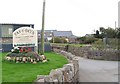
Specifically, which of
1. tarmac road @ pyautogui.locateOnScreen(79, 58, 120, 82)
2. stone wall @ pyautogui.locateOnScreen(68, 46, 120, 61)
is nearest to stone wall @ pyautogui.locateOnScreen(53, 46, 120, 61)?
stone wall @ pyautogui.locateOnScreen(68, 46, 120, 61)

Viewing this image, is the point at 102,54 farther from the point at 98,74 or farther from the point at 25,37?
the point at 98,74

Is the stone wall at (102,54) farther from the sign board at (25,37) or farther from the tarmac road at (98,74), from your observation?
the sign board at (25,37)

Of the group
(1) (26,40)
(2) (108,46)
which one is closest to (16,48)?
(1) (26,40)

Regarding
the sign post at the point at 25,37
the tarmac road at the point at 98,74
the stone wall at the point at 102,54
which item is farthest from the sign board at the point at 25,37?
the stone wall at the point at 102,54

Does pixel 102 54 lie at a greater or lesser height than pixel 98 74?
greater

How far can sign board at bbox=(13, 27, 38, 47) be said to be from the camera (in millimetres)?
20969

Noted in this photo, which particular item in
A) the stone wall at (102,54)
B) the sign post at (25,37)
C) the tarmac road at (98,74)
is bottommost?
the tarmac road at (98,74)

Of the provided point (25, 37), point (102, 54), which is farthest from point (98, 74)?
point (102, 54)

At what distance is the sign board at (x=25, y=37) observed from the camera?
2097 centimetres

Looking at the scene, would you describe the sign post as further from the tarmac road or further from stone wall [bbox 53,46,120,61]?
stone wall [bbox 53,46,120,61]

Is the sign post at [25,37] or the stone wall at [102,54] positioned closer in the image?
the sign post at [25,37]

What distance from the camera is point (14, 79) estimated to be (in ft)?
36.6

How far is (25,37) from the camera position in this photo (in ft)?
69.2

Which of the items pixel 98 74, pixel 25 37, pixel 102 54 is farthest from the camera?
pixel 102 54
